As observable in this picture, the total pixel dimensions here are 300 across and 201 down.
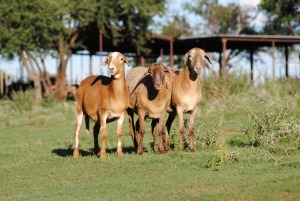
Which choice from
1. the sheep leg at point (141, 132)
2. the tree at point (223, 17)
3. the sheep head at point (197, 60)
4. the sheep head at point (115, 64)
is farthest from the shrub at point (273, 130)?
the tree at point (223, 17)

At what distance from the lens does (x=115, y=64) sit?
47.4ft

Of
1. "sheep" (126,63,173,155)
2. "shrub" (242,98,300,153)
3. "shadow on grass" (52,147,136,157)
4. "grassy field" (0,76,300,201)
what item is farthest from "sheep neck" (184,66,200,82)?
"shadow on grass" (52,147,136,157)

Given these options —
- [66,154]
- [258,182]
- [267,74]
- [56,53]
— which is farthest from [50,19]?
[258,182]

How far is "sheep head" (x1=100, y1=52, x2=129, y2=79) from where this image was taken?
14.4 m

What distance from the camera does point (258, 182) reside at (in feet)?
35.2

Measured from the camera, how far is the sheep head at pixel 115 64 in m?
14.4

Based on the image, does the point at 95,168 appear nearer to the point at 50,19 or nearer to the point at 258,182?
the point at 258,182

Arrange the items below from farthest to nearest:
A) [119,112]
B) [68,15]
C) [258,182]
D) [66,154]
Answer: [68,15]
[66,154]
[119,112]
[258,182]

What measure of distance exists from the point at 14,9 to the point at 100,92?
1105 inches

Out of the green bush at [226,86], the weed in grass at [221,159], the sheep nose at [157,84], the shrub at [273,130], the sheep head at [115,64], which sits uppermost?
the sheep head at [115,64]

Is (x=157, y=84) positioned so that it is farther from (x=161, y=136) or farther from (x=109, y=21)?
(x=109, y=21)

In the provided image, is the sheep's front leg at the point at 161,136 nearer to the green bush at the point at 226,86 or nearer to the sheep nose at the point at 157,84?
the sheep nose at the point at 157,84

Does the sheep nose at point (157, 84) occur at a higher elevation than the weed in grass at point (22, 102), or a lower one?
higher

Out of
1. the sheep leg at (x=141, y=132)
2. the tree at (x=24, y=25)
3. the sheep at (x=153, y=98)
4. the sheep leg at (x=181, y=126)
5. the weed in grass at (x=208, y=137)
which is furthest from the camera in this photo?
the tree at (x=24, y=25)
